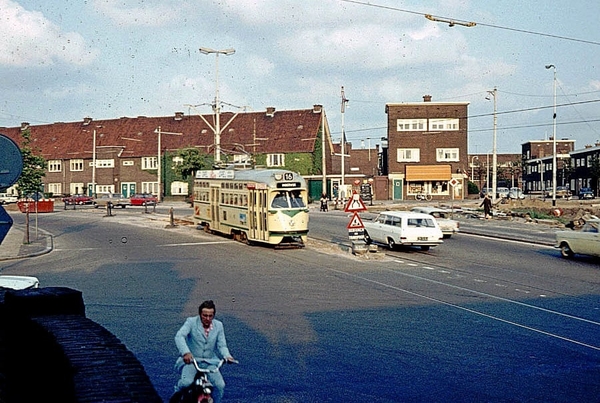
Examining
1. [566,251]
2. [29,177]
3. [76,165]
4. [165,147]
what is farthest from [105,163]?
[566,251]

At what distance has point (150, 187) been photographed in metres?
89.6

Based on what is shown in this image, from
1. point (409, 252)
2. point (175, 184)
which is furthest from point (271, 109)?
point (409, 252)

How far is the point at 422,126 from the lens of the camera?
85188mm

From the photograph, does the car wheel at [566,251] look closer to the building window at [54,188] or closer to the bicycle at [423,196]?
the bicycle at [423,196]

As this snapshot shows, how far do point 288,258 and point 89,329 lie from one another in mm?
19172

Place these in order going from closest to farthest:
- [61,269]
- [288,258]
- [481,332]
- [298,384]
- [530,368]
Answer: [298,384]
[530,368]
[481,332]
[61,269]
[288,258]

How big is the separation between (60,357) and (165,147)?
85.1 metres

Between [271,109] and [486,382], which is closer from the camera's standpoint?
[486,382]

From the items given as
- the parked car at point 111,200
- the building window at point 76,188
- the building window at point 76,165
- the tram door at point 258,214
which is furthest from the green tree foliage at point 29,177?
the building window at point 76,188

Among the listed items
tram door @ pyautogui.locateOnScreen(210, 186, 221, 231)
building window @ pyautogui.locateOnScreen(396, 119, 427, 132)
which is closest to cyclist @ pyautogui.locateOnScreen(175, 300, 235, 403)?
tram door @ pyautogui.locateOnScreen(210, 186, 221, 231)

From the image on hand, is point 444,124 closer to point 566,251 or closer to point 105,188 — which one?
point 105,188

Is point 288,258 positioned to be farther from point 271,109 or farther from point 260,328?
point 271,109

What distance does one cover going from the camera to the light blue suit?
6812mm

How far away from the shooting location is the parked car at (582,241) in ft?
78.3
